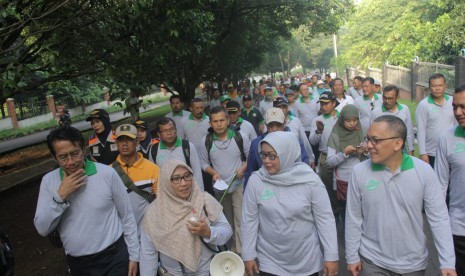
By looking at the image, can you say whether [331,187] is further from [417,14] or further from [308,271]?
[417,14]

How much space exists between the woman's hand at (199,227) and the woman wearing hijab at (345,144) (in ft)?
7.12

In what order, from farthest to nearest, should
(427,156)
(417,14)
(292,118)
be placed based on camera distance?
(417,14)
(292,118)
(427,156)

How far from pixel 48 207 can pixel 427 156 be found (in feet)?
14.2

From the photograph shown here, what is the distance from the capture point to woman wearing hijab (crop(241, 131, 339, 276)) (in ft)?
8.75

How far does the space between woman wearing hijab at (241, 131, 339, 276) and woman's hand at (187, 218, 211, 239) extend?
1.46ft

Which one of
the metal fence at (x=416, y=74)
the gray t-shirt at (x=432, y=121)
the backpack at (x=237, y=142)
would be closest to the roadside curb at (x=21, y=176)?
the backpack at (x=237, y=142)

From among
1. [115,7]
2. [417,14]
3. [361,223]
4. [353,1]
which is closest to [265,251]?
[361,223]

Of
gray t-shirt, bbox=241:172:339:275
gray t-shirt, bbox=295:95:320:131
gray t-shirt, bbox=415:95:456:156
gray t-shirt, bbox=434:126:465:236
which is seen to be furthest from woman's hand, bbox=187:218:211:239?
gray t-shirt, bbox=295:95:320:131

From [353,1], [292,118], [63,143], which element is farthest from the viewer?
[353,1]

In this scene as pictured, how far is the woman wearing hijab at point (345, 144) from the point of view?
4.19m

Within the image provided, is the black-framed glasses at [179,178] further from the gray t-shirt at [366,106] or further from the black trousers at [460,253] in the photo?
the gray t-shirt at [366,106]

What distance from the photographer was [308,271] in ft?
9.05

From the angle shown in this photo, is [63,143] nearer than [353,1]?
Yes

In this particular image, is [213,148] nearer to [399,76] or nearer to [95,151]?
[95,151]
